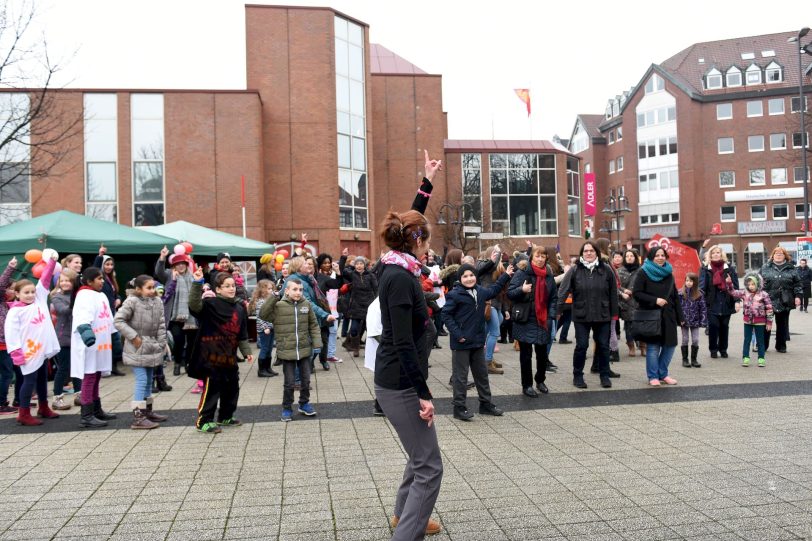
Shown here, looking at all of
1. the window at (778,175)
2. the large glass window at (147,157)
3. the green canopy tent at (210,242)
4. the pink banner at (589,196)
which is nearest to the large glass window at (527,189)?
the pink banner at (589,196)

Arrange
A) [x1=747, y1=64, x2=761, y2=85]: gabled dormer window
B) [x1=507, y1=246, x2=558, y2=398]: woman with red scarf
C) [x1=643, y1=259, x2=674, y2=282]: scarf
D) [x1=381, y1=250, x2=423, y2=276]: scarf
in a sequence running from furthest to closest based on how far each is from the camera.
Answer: [x1=747, y1=64, x2=761, y2=85]: gabled dormer window → [x1=643, y1=259, x2=674, y2=282]: scarf → [x1=507, y1=246, x2=558, y2=398]: woman with red scarf → [x1=381, y1=250, x2=423, y2=276]: scarf

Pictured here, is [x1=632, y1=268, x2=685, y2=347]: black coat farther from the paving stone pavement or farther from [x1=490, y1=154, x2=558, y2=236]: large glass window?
[x1=490, y1=154, x2=558, y2=236]: large glass window

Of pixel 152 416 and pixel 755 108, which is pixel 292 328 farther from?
pixel 755 108

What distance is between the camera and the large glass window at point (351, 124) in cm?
3488

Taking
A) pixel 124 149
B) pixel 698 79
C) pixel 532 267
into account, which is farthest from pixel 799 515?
pixel 698 79

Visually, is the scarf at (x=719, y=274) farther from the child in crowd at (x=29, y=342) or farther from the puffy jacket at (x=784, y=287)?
the child in crowd at (x=29, y=342)

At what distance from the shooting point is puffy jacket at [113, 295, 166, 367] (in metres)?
7.42

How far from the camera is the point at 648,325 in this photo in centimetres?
928

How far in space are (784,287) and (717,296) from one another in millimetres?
1994

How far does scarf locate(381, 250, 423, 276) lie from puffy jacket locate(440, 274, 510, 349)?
392cm

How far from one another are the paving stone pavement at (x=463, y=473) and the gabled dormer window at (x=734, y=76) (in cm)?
6233

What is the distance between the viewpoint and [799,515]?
432 cm

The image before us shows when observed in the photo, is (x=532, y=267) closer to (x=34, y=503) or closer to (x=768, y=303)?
(x=768, y=303)

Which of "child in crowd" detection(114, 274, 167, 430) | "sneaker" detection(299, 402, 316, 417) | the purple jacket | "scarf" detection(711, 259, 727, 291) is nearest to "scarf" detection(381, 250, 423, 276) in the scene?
"sneaker" detection(299, 402, 316, 417)
